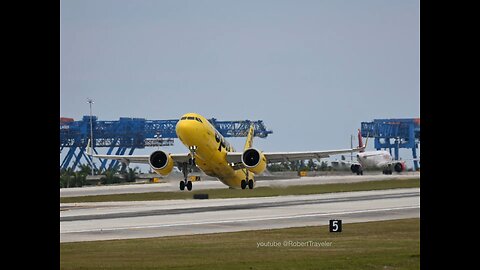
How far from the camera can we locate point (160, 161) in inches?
2464

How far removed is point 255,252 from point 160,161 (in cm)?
3976

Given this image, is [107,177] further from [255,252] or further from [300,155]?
[255,252]

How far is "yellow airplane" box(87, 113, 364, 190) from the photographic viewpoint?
190 ft

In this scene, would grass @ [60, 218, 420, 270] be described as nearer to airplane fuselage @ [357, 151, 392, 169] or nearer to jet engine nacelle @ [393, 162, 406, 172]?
jet engine nacelle @ [393, 162, 406, 172]

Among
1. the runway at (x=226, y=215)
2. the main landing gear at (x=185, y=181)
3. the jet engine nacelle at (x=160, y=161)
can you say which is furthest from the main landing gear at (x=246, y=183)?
the runway at (x=226, y=215)

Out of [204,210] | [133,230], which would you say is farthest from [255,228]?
[204,210]

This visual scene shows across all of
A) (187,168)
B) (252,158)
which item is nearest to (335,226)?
(252,158)

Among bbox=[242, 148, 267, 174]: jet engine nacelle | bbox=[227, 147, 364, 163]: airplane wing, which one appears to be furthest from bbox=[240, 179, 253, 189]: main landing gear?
bbox=[242, 148, 267, 174]: jet engine nacelle

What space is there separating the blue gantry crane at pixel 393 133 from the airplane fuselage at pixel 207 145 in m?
59.7
